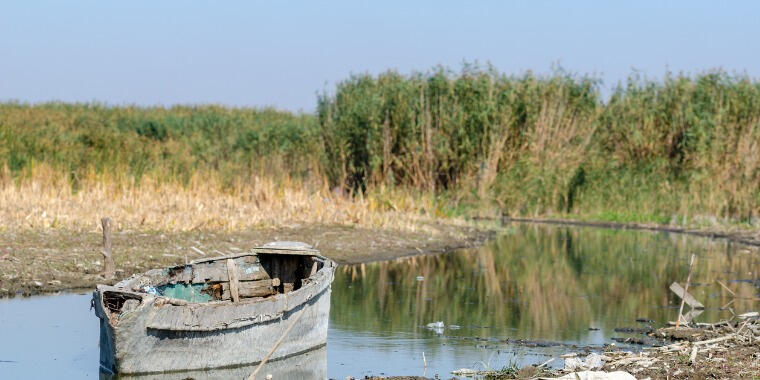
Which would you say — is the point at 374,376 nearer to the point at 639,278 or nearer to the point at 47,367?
the point at 47,367

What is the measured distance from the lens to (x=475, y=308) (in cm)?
1625

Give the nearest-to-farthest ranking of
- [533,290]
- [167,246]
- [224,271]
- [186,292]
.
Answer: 1. [186,292]
2. [224,271]
3. [533,290]
4. [167,246]

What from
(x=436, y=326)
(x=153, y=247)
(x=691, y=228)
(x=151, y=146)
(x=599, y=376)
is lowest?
(x=436, y=326)

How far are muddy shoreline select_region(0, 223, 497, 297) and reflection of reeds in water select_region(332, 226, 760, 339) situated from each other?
0.87 m

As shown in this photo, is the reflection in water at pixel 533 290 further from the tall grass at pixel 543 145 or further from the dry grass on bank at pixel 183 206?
the tall grass at pixel 543 145

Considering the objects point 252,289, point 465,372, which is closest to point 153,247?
point 252,289

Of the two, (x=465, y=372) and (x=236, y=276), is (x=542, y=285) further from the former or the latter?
(x=465, y=372)

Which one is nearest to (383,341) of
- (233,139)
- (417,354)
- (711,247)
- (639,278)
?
(417,354)

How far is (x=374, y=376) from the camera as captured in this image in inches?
420

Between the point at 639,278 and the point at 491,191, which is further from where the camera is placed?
the point at 491,191

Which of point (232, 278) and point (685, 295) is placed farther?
point (685, 295)

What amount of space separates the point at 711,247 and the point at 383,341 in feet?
50.4

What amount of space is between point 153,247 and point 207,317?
871 cm

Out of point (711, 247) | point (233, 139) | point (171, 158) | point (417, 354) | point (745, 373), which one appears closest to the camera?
point (745, 373)
